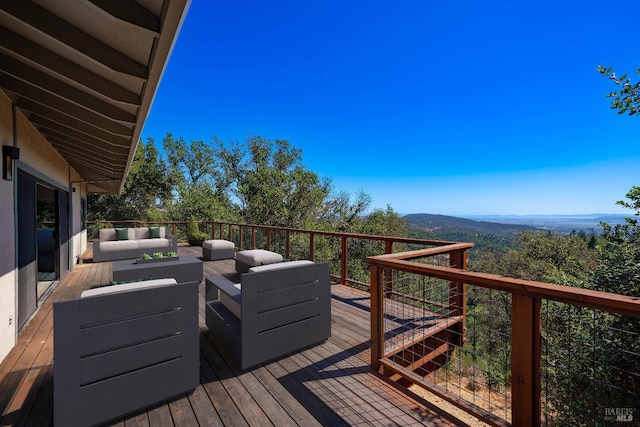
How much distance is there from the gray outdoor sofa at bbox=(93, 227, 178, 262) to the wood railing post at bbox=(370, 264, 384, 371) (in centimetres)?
718

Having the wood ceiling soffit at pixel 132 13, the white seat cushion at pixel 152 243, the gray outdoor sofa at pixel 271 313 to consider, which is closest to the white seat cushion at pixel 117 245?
the white seat cushion at pixel 152 243

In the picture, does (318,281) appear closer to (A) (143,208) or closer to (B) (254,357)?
(B) (254,357)

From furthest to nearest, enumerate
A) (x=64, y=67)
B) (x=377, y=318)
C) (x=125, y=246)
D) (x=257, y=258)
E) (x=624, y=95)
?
(x=125, y=246)
(x=257, y=258)
(x=624, y=95)
(x=377, y=318)
(x=64, y=67)

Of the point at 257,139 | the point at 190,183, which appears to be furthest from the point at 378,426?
the point at 190,183

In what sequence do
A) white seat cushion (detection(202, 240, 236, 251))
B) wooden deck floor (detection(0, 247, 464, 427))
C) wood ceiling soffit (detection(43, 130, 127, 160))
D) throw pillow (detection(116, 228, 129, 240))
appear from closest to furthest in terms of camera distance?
wooden deck floor (detection(0, 247, 464, 427)) < wood ceiling soffit (detection(43, 130, 127, 160)) < white seat cushion (detection(202, 240, 236, 251)) < throw pillow (detection(116, 228, 129, 240))

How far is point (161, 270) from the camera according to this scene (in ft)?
15.3

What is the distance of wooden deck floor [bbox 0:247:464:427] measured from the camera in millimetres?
1900

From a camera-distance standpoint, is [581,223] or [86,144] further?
[581,223]

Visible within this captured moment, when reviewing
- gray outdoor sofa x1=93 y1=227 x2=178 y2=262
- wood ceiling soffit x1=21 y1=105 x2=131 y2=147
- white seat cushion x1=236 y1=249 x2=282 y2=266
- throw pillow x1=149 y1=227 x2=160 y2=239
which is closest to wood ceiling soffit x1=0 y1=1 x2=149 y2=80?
wood ceiling soffit x1=21 y1=105 x2=131 y2=147

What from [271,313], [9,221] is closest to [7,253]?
[9,221]

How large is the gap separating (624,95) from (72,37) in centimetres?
540

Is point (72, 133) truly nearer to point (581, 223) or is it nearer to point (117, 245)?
point (117, 245)

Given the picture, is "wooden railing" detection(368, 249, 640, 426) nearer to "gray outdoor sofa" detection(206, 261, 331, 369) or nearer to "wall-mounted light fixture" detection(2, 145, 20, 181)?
"gray outdoor sofa" detection(206, 261, 331, 369)

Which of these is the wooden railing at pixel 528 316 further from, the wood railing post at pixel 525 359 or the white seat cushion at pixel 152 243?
the white seat cushion at pixel 152 243
